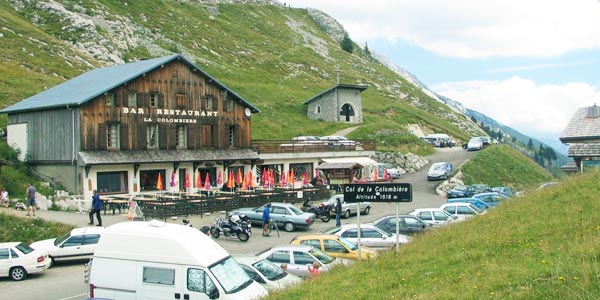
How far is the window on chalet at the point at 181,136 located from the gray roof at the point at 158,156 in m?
0.67

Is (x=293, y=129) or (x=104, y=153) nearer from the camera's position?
(x=104, y=153)

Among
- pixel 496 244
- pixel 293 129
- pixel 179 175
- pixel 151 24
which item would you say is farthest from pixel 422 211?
pixel 151 24

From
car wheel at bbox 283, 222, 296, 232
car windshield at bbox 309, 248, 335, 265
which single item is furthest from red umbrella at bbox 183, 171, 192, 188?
car windshield at bbox 309, 248, 335, 265

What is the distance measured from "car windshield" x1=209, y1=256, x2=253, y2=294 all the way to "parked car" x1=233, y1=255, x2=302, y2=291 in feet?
2.21

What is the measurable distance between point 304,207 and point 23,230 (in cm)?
1666

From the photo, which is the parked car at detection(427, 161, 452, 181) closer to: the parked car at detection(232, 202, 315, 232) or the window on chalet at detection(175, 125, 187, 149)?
the window on chalet at detection(175, 125, 187, 149)

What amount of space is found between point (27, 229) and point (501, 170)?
46.2 m

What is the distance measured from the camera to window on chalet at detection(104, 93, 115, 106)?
39125 mm

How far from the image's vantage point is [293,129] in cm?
7262

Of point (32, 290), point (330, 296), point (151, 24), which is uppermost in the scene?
point (151, 24)

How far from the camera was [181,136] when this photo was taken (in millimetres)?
44062

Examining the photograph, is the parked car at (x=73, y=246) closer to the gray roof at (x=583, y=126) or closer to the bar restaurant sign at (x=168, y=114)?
the bar restaurant sign at (x=168, y=114)

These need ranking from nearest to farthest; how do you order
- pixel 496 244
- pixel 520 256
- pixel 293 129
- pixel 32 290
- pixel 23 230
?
pixel 520 256
pixel 496 244
pixel 32 290
pixel 23 230
pixel 293 129

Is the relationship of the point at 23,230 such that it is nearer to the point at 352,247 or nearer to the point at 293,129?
the point at 352,247
